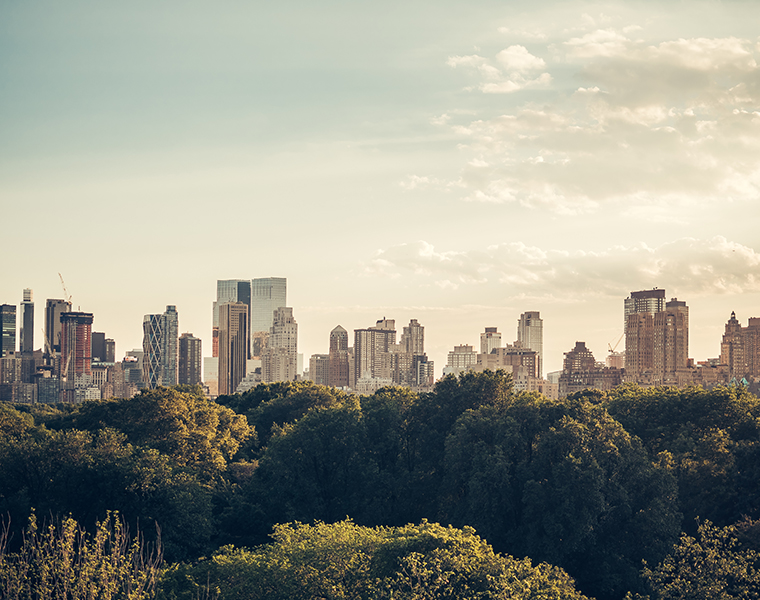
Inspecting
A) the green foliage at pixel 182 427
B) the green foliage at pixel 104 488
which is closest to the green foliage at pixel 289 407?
the green foliage at pixel 182 427

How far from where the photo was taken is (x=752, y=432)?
50469 millimetres

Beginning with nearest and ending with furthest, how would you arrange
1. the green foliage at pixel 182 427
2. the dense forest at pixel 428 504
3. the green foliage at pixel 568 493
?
the dense forest at pixel 428 504 → the green foliage at pixel 568 493 → the green foliage at pixel 182 427

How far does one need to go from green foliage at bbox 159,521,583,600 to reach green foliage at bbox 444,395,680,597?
909cm

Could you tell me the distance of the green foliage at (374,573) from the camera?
94.1 feet

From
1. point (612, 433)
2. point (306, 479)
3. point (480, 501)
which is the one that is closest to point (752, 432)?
point (612, 433)

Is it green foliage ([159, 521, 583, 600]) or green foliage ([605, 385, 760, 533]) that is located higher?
green foliage ([605, 385, 760, 533])

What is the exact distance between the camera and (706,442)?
4794 cm

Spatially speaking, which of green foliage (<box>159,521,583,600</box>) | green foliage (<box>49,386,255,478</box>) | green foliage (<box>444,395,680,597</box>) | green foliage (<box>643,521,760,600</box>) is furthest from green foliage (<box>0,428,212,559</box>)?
green foliage (<box>643,521,760,600</box>)

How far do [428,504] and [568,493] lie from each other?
457 inches

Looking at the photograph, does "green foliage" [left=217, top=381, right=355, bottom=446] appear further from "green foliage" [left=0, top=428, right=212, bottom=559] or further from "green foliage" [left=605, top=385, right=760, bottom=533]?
"green foliage" [left=605, top=385, right=760, bottom=533]

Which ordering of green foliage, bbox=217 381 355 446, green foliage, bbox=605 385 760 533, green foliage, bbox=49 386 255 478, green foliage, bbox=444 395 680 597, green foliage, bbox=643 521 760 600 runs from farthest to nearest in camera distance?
1. green foliage, bbox=217 381 355 446
2. green foliage, bbox=49 386 255 478
3. green foliage, bbox=605 385 760 533
4. green foliage, bbox=444 395 680 597
5. green foliage, bbox=643 521 760 600

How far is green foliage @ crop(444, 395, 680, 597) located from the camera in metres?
Answer: 41.1

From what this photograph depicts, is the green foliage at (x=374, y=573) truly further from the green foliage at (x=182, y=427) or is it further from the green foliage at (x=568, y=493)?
the green foliage at (x=182, y=427)

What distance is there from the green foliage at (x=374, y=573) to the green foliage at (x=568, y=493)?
909cm
